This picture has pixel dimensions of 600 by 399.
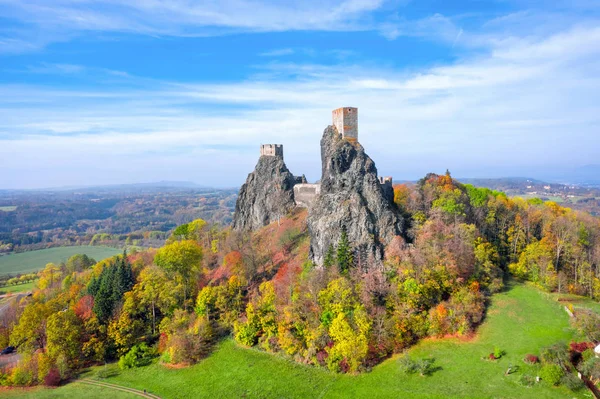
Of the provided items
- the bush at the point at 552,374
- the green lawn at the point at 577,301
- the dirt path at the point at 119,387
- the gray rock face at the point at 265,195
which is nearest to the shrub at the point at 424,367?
the bush at the point at 552,374

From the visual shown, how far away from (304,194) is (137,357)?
38.7 metres

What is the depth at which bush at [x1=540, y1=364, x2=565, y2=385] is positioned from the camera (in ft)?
96.7

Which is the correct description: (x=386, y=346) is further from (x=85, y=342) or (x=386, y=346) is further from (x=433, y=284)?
(x=85, y=342)

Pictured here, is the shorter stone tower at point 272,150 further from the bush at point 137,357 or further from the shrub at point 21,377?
Result: the shrub at point 21,377

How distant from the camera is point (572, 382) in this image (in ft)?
95.1

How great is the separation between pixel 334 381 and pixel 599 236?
4470 centimetres

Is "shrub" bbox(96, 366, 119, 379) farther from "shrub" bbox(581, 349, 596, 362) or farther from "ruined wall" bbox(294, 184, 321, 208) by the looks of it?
"shrub" bbox(581, 349, 596, 362)

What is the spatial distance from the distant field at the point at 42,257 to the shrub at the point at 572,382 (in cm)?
12159

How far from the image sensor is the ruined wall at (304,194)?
69.9m

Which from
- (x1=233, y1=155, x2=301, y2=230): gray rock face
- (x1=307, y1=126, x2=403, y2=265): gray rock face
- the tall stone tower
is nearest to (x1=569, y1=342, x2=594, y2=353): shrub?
(x1=307, y1=126, x2=403, y2=265): gray rock face

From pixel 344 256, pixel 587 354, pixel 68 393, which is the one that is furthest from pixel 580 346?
pixel 68 393

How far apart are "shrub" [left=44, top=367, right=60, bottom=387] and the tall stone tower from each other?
46604 millimetres

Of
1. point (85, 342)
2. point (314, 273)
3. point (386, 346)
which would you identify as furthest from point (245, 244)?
point (386, 346)

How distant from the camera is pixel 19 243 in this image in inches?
6535
